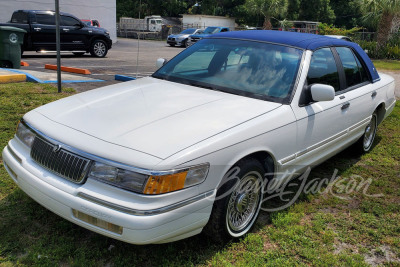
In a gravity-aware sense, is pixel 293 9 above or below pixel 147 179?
above

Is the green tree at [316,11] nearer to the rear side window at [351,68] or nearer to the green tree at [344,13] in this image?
the green tree at [344,13]

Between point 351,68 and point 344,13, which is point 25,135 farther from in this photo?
point 344,13

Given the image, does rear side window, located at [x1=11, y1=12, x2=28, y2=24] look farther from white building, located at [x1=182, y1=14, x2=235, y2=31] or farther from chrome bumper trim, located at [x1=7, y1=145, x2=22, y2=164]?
white building, located at [x1=182, y1=14, x2=235, y2=31]

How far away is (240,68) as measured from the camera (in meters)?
3.91

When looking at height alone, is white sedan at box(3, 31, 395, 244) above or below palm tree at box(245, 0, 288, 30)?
below

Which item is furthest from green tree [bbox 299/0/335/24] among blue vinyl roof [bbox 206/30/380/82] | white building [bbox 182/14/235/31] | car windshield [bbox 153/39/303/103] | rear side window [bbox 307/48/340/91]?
car windshield [bbox 153/39/303/103]

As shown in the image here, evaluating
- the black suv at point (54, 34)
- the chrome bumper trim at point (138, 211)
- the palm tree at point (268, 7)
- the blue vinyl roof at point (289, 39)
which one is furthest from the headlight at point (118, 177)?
the palm tree at point (268, 7)

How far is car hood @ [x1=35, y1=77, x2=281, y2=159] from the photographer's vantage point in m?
2.71

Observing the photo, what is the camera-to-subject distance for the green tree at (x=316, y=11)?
53.7m

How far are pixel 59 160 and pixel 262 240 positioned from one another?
1.73 metres

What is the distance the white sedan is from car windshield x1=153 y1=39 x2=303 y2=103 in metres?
0.01

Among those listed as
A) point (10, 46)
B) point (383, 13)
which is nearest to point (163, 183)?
point (10, 46)

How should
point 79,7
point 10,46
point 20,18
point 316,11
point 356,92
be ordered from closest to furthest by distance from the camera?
point 356,92 → point 10,46 → point 20,18 → point 79,7 → point 316,11

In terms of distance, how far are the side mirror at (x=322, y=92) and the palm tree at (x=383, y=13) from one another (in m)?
18.8
